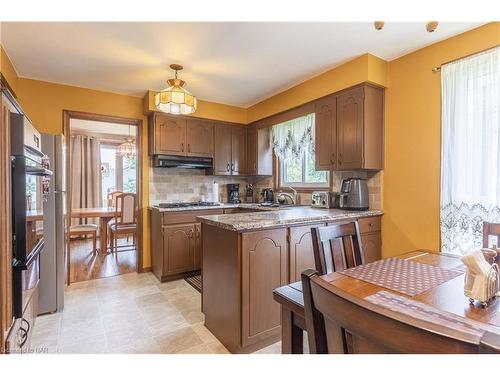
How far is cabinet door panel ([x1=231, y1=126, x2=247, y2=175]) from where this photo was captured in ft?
13.5

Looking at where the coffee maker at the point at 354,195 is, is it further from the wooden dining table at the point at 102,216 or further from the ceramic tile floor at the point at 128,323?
the wooden dining table at the point at 102,216

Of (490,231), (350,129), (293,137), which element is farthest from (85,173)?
(490,231)

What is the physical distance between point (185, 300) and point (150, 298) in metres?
0.38

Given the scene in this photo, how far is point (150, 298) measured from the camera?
2.77 metres

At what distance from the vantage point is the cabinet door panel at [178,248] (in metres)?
3.22

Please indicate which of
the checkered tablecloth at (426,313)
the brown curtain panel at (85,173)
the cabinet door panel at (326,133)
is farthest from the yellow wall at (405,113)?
the brown curtain panel at (85,173)

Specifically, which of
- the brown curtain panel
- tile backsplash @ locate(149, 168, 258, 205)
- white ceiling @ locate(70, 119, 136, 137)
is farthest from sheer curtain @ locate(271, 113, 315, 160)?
the brown curtain panel

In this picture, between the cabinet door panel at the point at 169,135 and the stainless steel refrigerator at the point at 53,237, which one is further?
the cabinet door panel at the point at 169,135

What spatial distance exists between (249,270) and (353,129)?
1.73 m

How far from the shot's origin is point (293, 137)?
3529mm

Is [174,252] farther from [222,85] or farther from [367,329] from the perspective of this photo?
[367,329]

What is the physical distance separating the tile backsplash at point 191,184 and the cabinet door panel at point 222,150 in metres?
0.31
